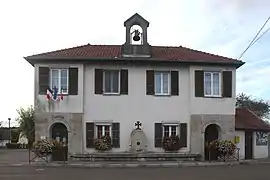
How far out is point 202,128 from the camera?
37062mm

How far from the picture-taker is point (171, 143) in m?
36.2

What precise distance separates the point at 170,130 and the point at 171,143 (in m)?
1.19

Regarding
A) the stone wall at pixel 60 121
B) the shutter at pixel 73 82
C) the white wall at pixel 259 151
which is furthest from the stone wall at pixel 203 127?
the shutter at pixel 73 82

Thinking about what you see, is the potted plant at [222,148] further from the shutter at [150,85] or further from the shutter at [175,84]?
the shutter at [150,85]

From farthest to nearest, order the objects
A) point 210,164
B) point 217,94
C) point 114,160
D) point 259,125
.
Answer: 1. point 259,125
2. point 217,94
3. point 114,160
4. point 210,164

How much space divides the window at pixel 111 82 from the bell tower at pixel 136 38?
176cm

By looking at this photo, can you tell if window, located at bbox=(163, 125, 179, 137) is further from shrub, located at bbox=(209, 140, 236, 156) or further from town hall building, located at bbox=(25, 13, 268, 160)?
shrub, located at bbox=(209, 140, 236, 156)

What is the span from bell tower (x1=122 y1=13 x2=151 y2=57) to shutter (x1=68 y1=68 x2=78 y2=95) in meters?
4.04

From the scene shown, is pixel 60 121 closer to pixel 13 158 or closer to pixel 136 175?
pixel 13 158

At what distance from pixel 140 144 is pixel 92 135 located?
3.61 m

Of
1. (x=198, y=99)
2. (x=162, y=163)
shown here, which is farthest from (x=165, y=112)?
(x=162, y=163)

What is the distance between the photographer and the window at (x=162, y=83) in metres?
37.2

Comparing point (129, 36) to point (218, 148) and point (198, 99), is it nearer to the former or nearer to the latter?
point (198, 99)

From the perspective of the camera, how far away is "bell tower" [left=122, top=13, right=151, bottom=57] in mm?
37438
